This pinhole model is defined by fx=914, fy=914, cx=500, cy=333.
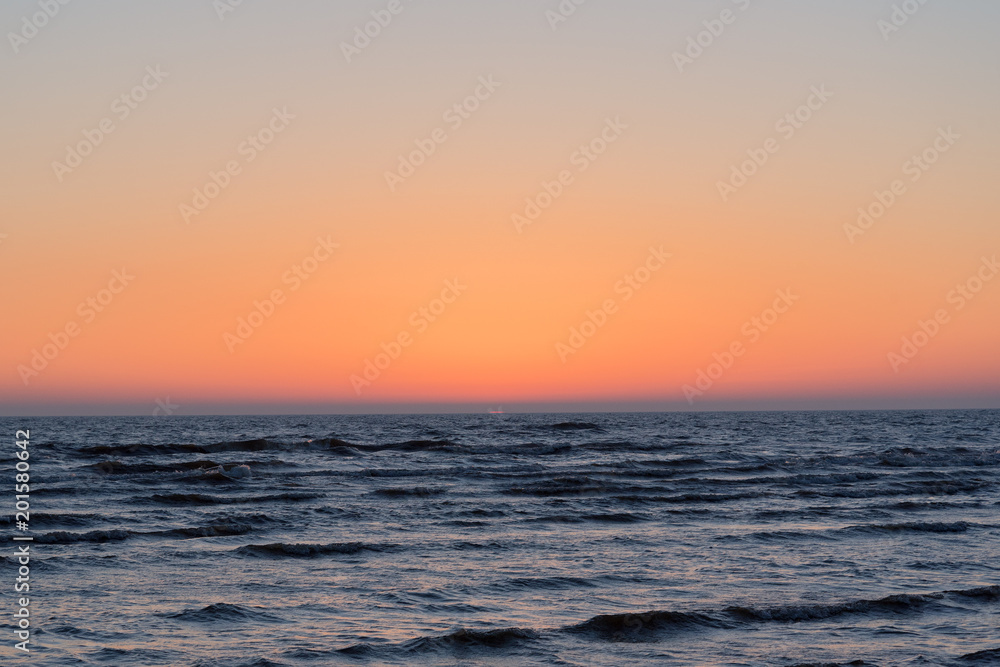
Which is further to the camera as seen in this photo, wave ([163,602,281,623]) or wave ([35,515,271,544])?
wave ([35,515,271,544])

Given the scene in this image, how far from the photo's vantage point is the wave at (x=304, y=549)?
63.9 feet

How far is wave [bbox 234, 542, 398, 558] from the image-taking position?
19.5 metres

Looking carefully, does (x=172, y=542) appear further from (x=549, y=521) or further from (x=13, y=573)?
(x=549, y=521)

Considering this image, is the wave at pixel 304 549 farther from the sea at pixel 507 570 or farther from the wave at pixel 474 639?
A: the wave at pixel 474 639

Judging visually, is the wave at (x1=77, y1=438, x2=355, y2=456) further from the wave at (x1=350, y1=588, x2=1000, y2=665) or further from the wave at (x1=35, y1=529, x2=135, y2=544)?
the wave at (x1=350, y1=588, x2=1000, y2=665)

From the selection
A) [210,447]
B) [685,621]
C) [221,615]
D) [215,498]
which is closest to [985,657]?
[685,621]

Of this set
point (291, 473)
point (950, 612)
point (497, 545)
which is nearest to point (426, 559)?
point (497, 545)

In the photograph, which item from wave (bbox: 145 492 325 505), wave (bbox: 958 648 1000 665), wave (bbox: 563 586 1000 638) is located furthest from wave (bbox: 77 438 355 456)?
wave (bbox: 958 648 1000 665)

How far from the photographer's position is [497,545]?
21000mm

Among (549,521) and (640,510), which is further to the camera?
(640,510)

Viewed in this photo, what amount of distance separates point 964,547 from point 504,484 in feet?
61.9

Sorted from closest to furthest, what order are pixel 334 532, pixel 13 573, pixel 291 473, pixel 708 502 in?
pixel 13 573, pixel 334 532, pixel 708 502, pixel 291 473

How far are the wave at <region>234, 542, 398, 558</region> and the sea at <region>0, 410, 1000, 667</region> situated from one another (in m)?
0.08

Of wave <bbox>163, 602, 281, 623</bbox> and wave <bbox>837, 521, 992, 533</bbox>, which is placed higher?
wave <bbox>163, 602, 281, 623</bbox>
